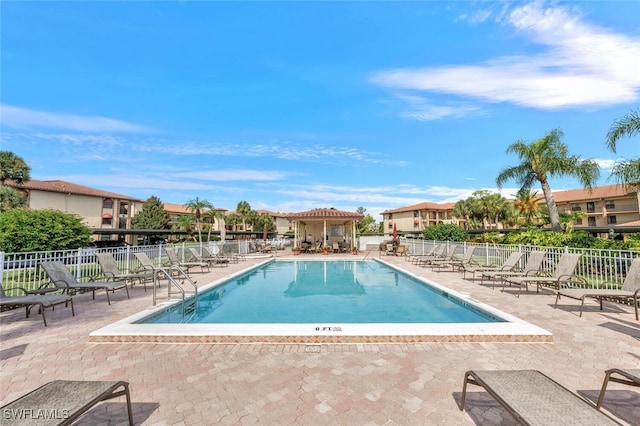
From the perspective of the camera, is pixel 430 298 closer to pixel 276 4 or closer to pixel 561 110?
pixel 276 4

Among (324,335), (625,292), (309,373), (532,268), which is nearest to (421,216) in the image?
(532,268)

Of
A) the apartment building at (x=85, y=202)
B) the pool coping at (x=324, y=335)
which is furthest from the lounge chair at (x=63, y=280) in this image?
the apartment building at (x=85, y=202)

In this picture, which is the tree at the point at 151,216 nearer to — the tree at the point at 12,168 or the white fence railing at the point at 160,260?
the tree at the point at 12,168

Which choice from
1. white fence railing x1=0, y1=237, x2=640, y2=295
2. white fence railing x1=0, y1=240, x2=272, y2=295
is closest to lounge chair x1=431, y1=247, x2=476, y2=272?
white fence railing x1=0, y1=237, x2=640, y2=295

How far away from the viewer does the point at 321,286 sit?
11.0m

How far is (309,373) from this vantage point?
3.43 metres

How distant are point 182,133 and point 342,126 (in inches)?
625

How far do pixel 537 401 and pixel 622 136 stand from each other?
15312mm

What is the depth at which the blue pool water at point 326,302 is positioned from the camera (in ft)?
21.6

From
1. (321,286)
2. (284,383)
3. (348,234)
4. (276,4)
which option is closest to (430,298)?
(321,286)

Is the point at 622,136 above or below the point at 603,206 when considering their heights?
above

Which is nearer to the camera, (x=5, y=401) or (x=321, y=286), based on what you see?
(x=5, y=401)

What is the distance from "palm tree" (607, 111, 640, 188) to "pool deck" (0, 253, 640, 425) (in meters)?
10.3

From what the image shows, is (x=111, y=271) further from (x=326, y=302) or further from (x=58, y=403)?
(x=58, y=403)
